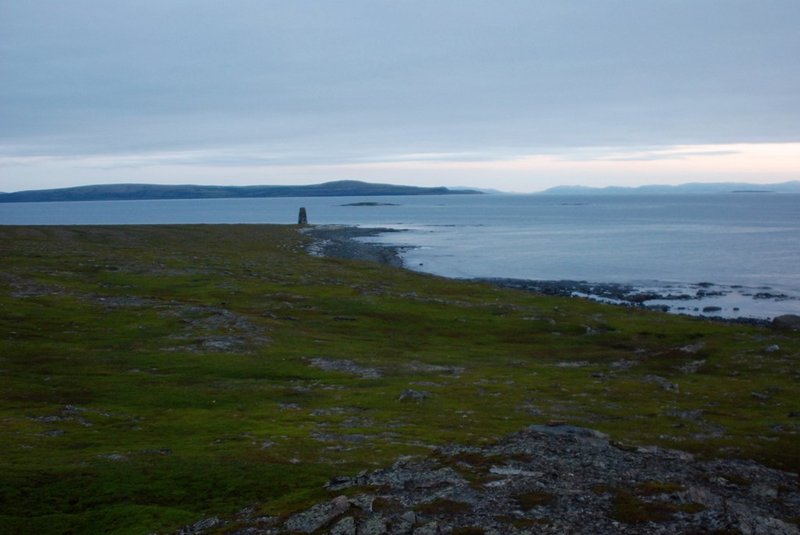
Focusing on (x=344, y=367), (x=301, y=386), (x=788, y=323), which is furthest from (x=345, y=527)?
(x=788, y=323)

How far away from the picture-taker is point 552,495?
69.6ft

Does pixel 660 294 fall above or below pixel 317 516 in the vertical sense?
below

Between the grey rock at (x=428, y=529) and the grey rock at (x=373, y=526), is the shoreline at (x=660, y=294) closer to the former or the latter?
the grey rock at (x=428, y=529)

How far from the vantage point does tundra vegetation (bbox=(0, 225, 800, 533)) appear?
2542 cm

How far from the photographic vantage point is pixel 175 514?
22609 mm

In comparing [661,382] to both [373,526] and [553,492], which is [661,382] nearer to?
[553,492]

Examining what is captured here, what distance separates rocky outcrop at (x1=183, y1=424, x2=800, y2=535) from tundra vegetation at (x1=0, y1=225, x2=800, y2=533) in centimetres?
55

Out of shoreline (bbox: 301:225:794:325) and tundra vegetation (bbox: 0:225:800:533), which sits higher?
tundra vegetation (bbox: 0:225:800:533)

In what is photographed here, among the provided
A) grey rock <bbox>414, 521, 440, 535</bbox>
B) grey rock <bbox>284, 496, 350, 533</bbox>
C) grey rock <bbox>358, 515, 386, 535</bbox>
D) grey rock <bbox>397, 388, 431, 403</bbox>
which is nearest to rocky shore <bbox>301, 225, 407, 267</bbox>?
grey rock <bbox>397, 388, 431, 403</bbox>

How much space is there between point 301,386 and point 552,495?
24817 millimetres

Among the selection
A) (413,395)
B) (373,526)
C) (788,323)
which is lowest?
(788,323)

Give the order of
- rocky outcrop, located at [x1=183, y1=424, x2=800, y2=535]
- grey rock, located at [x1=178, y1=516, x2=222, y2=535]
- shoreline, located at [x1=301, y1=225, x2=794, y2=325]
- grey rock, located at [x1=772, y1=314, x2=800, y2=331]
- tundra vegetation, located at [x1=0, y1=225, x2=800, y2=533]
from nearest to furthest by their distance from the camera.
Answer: rocky outcrop, located at [x1=183, y1=424, x2=800, y2=535] → grey rock, located at [x1=178, y1=516, x2=222, y2=535] → tundra vegetation, located at [x1=0, y1=225, x2=800, y2=533] → grey rock, located at [x1=772, y1=314, x2=800, y2=331] → shoreline, located at [x1=301, y1=225, x2=794, y2=325]

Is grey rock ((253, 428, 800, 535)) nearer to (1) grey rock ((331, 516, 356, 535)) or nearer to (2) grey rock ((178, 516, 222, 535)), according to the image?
(1) grey rock ((331, 516, 356, 535))

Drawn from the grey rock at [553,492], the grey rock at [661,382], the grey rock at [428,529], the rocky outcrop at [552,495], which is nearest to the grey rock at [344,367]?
the grey rock at [661,382]
